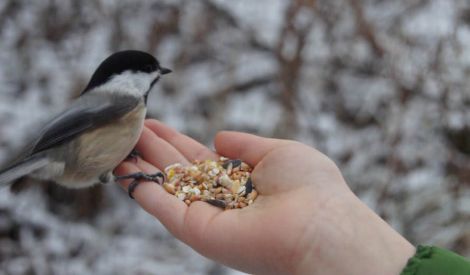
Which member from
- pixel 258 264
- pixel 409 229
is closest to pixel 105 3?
pixel 409 229

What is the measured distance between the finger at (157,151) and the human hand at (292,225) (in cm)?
16

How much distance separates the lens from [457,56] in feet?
7.16

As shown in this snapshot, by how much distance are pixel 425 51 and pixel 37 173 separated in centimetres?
144

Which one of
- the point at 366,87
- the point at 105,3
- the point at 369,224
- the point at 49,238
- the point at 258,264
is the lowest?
the point at 49,238

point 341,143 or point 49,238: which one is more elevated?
point 341,143

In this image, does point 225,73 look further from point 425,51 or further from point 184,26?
point 425,51

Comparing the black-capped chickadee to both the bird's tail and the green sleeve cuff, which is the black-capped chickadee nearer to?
the bird's tail

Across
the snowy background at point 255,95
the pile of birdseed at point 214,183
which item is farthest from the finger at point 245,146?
the snowy background at point 255,95

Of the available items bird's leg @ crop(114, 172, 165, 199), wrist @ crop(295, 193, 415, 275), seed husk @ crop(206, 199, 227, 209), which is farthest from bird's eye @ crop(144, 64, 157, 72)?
wrist @ crop(295, 193, 415, 275)

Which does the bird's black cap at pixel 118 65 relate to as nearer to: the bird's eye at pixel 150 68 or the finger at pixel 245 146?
the bird's eye at pixel 150 68

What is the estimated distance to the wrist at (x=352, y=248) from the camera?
36.6 inches

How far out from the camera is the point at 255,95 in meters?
2.24

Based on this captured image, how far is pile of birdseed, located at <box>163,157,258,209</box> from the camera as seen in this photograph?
115 cm

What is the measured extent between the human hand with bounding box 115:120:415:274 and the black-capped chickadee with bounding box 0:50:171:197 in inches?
5.5
